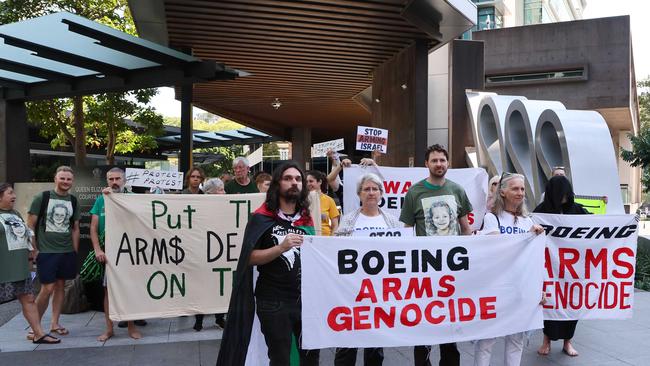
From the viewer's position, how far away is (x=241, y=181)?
6.95 m

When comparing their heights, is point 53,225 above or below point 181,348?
above

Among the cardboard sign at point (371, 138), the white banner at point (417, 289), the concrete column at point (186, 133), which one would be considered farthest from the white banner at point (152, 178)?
the concrete column at point (186, 133)

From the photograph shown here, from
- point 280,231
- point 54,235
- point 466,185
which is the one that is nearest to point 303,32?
point 466,185

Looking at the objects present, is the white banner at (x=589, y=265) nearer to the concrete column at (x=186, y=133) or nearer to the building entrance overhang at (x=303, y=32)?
the building entrance overhang at (x=303, y=32)

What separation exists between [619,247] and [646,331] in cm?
215

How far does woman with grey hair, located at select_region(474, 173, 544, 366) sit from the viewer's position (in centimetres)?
436

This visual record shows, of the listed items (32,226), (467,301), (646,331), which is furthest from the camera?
(646,331)

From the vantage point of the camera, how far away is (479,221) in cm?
670

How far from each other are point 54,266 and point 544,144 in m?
Answer: 10.0

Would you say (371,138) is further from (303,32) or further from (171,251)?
(303,32)

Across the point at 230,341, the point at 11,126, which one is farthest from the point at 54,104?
the point at 230,341

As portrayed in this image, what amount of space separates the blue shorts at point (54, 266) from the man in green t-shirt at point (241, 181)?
1919 mm

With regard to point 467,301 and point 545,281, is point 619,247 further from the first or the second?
point 467,301

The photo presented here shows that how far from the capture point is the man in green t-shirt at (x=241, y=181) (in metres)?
6.83
